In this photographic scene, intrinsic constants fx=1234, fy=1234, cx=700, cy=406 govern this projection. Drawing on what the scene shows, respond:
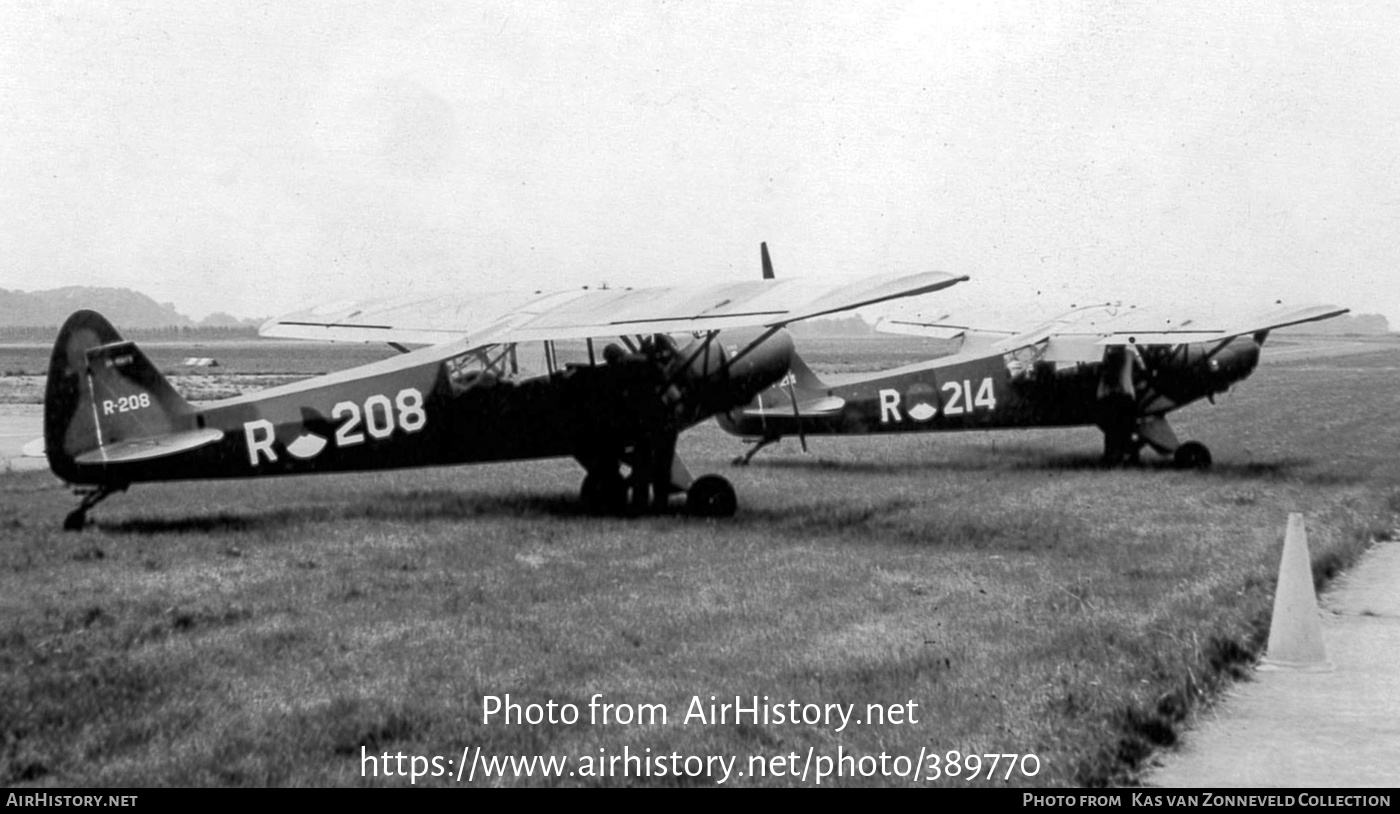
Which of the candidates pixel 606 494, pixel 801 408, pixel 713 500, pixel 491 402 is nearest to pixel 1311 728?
pixel 713 500

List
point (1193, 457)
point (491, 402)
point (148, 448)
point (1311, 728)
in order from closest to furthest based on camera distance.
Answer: point (1311, 728), point (148, 448), point (491, 402), point (1193, 457)

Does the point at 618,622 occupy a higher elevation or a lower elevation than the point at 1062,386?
lower

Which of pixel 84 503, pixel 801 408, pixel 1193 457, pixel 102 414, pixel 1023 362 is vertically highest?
pixel 102 414

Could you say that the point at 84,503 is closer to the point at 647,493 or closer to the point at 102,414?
the point at 102,414

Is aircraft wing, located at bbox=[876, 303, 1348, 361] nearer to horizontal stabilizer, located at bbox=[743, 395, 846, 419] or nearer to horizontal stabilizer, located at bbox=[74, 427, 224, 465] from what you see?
horizontal stabilizer, located at bbox=[743, 395, 846, 419]

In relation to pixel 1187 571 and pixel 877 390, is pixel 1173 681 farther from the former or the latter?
pixel 877 390

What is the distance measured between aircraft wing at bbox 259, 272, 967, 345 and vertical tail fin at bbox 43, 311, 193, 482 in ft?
8.83

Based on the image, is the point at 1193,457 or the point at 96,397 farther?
the point at 1193,457

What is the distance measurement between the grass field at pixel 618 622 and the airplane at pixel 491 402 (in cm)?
57

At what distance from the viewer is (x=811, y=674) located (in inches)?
229

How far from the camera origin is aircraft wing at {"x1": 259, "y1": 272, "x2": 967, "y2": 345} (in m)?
10.5

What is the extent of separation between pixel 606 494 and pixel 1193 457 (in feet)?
28.6

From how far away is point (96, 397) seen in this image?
10.1 meters
